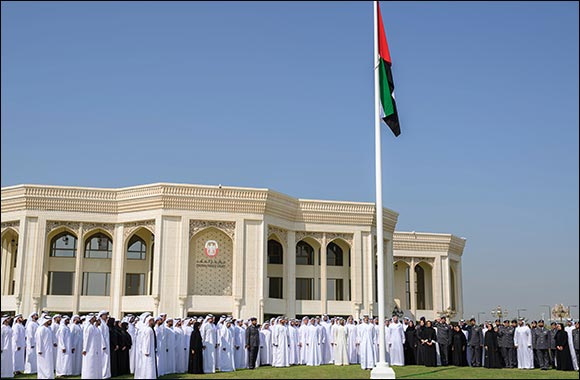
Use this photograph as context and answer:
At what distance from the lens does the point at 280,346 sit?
66.0ft

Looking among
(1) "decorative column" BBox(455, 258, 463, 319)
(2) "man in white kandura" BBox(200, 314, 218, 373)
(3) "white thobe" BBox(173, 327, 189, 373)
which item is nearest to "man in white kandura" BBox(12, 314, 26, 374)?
(3) "white thobe" BBox(173, 327, 189, 373)

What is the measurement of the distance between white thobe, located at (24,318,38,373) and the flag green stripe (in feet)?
32.5

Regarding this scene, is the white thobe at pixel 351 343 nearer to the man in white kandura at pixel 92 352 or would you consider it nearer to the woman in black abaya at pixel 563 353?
the woman in black abaya at pixel 563 353

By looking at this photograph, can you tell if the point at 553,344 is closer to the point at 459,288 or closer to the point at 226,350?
the point at 226,350

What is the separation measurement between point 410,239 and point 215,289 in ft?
57.8

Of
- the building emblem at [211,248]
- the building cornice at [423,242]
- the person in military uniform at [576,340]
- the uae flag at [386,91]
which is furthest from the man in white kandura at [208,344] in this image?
the building cornice at [423,242]

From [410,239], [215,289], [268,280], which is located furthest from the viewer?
[410,239]

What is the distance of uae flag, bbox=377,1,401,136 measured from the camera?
15406 millimetres

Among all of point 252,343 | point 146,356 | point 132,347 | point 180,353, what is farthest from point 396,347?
point 146,356

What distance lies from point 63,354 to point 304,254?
67.2 feet

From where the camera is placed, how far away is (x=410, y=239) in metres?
43.2

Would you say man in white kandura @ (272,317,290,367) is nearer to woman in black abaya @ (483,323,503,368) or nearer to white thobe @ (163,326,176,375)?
white thobe @ (163,326,176,375)

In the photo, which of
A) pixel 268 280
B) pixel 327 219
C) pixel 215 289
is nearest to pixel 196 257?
pixel 215 289

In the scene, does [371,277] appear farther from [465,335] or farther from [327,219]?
[465,335]
